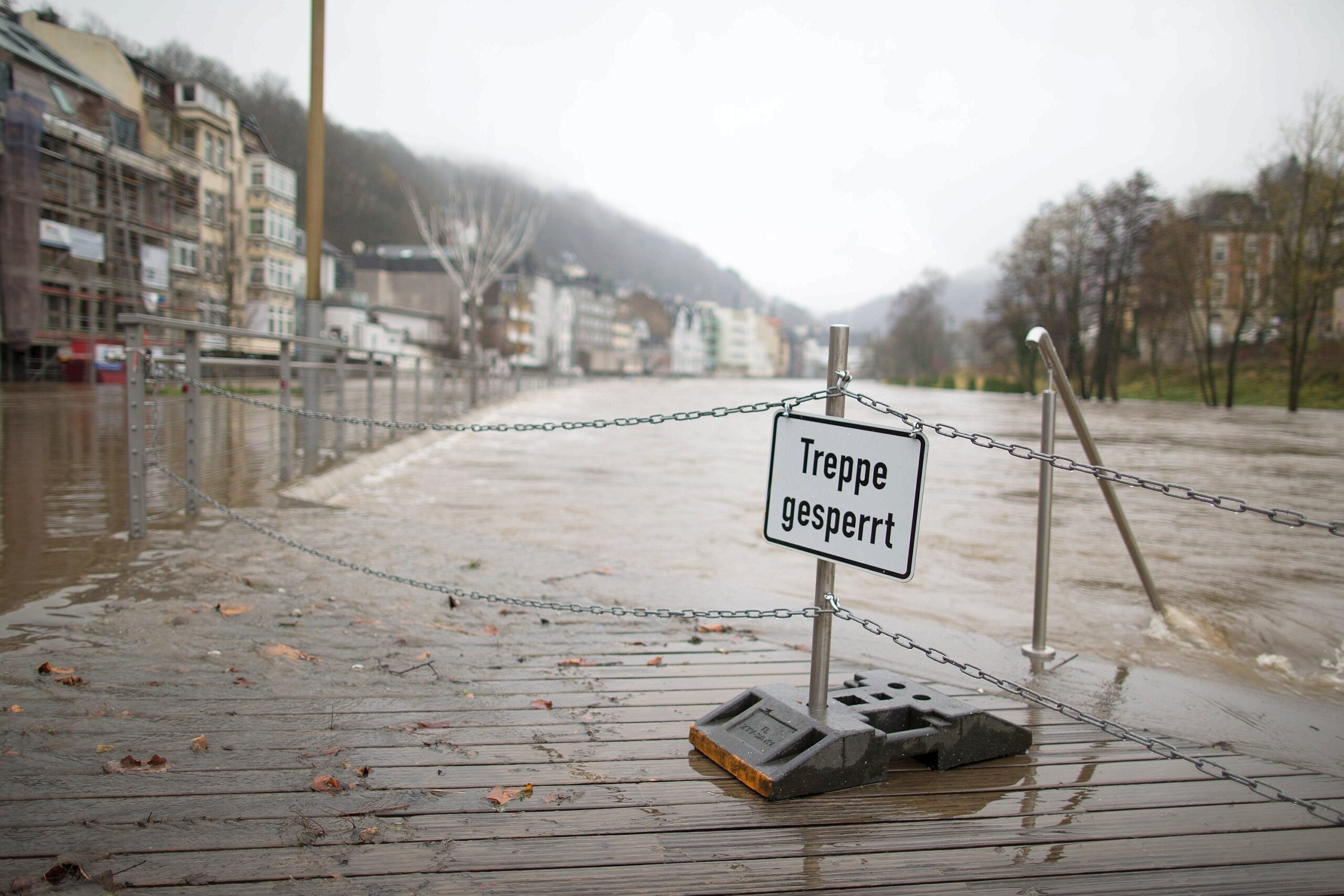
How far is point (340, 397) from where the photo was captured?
33.5 feet

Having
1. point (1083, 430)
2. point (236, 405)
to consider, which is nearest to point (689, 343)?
point (236, 405)

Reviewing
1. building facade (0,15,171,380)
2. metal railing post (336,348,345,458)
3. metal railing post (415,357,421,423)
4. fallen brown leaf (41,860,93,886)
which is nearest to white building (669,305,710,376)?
building facade (0,15,171,380)

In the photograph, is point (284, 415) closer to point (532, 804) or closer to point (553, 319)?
point (532, 804)

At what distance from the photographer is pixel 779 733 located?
2588mm

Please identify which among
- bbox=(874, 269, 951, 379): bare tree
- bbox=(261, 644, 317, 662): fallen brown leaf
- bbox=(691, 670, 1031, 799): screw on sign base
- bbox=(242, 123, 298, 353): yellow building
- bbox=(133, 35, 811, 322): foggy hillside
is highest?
bbox=(133, 35, 811, 322): foggy hillside

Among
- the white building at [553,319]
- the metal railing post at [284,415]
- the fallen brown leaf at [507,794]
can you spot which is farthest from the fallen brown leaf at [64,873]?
the white building at [553,319]

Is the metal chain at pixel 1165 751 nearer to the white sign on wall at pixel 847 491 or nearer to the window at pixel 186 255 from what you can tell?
the white sign on wall at pixel 847 491

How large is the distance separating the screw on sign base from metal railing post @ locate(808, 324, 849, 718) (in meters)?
0.09

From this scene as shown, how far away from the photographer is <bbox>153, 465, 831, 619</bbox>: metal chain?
132 inches

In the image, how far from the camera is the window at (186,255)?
40875mm

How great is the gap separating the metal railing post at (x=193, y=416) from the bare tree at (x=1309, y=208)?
44.3 meters

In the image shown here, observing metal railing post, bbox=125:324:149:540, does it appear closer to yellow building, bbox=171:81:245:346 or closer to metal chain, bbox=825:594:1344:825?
metal chain, bbox=825:594:1344:825

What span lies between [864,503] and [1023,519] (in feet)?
29.2

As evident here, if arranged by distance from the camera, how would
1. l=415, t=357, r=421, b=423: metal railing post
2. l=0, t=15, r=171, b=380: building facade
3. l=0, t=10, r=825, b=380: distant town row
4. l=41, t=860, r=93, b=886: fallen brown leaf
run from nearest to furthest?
l=41, t=860, r=93, b=886: fallen brown leaf → l=415, t=357, r=421, b=423: metal railing post → l=0, t=15, r=171, b=380: building facade → l=0, t=10, r=825, b=380: distant town row
